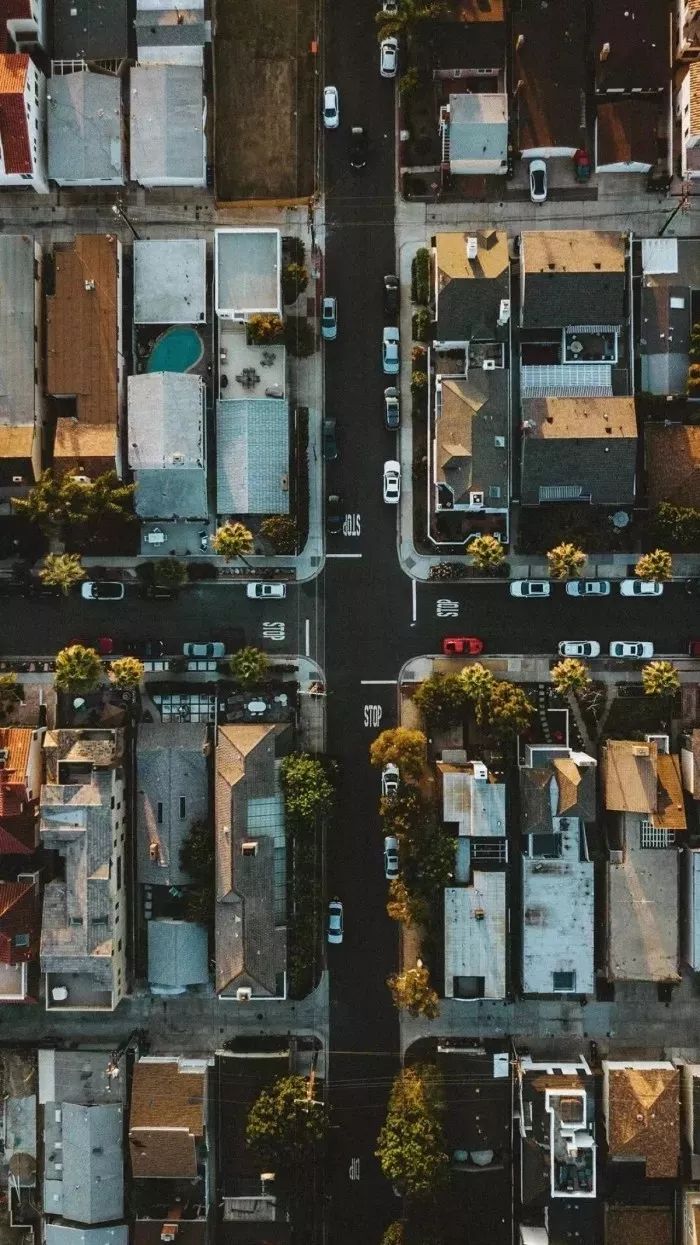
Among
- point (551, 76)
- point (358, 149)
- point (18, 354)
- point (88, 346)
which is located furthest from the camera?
point (358, 149)

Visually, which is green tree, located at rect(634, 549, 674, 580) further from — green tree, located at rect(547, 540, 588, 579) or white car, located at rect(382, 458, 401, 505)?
white car, located at rect(382, 458, 401, 505)

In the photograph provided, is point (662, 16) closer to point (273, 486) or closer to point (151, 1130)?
point (273, 486)

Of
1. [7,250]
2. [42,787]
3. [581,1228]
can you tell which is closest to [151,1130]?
[42,787]

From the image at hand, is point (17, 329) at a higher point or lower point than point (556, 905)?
higher

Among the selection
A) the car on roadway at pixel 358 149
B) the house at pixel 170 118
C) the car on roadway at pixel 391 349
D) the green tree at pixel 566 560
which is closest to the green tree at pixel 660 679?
the green tree at pixel 566 560

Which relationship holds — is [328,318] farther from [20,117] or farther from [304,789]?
[304,789]

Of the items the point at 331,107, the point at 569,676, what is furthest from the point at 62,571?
the point at 331,107
